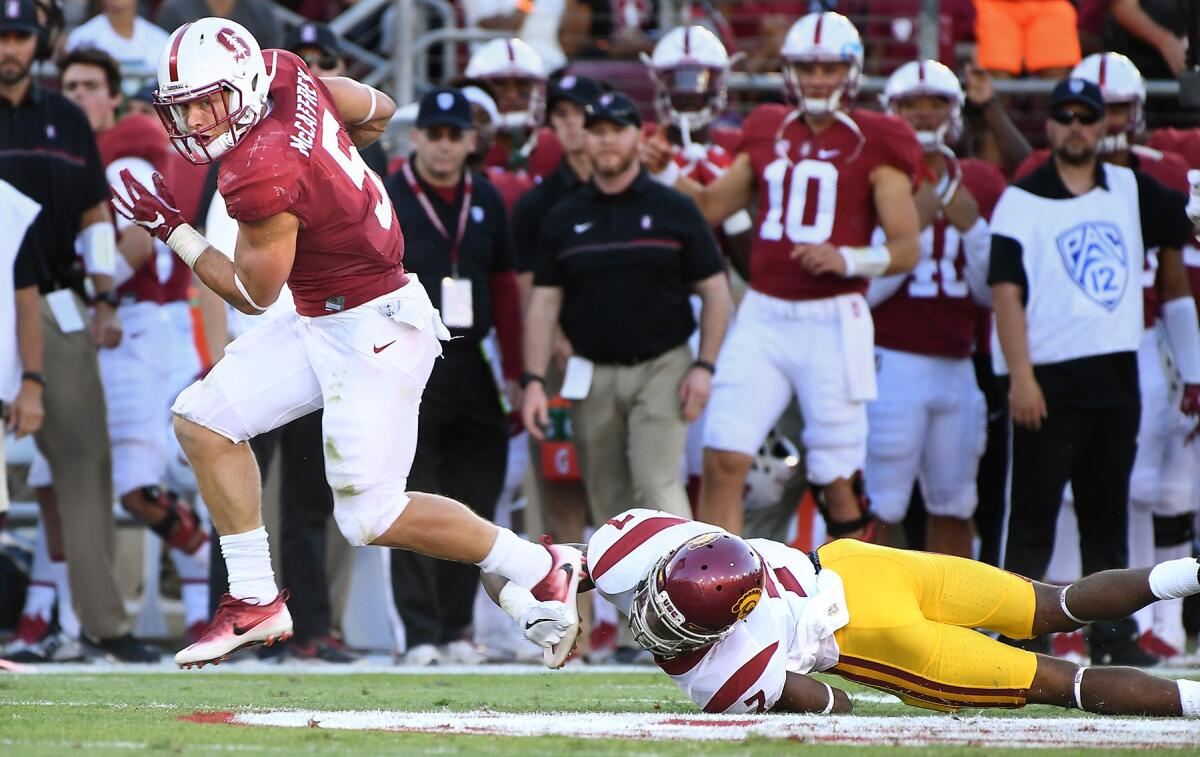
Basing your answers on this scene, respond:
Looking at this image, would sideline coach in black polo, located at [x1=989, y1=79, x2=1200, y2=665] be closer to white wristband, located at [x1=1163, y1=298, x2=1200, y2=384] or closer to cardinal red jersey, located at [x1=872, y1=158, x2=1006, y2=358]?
white wristband, located at [x1=1163, y1=298, x2=1200, y2=384]

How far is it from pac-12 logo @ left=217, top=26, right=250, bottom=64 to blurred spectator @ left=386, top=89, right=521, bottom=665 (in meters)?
2.49

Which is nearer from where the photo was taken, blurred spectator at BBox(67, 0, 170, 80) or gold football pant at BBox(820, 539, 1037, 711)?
gold football pant at BBox(820, 539, 1037, 711)

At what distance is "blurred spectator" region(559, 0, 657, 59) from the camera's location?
10375 millimetres

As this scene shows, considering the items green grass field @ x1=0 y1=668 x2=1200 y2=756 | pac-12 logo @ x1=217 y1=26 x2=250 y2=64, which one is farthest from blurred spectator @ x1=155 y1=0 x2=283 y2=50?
pac-12 logo @ x1=217 y1=26 x2=250 y2=64

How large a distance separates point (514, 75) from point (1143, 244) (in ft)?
10.2

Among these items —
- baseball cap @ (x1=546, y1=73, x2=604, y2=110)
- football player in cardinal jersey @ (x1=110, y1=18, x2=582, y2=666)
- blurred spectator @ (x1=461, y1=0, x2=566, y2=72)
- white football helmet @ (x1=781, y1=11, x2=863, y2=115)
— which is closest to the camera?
football player in cardinal jersey @ (x1=110, y1=18, x2=582, y2=666)

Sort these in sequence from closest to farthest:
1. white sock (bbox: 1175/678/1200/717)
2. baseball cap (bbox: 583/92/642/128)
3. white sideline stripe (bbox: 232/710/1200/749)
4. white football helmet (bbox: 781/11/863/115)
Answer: white sideline stripe (bbox: 232/710/1200/749), white sock (bbox: 1175/678/1200/717), baseball cap (bbox: 583/92/642/128), white football helmet (bbox: 781/11/863/115)

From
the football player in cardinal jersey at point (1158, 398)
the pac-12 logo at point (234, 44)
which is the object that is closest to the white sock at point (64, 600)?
the pac-12 logo at point (234, 44)

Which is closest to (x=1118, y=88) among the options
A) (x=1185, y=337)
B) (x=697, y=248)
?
(x=1185, y=337)

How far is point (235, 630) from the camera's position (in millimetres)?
5211

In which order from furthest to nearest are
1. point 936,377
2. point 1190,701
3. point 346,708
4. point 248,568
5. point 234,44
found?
point 936,377 → point 248,568 → point 346,708 → point 234,44 → point 1190,701

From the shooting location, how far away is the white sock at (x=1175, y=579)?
4918 mm

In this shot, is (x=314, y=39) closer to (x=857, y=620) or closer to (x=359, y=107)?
(x=359, y=107)

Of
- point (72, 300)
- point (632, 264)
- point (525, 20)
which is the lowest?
point (72, 300)
